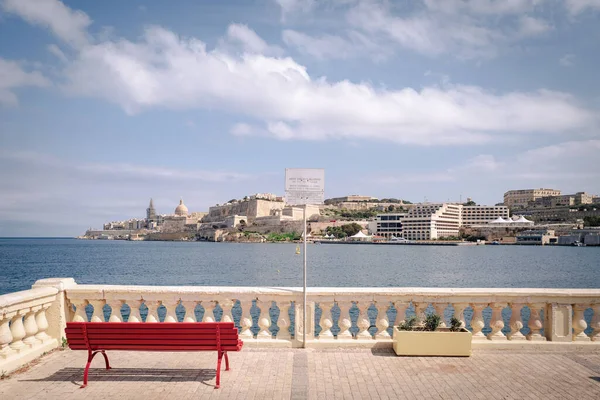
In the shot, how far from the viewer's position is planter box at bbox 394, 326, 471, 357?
6715 mm

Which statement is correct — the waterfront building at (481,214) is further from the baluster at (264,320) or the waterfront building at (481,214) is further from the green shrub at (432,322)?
the baluster at (264,320)

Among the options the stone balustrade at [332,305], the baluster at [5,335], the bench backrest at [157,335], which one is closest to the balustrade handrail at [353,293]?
the stone balustrade at [332,305]

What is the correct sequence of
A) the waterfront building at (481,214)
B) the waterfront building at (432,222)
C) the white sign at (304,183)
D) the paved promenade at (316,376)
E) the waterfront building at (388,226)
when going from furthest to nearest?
the waterfront building at (481,214) < the waterfront building at (388,226) < the waterfront building at (432,222) < the white sign at (304,183) < the paved promenade at (316,376)

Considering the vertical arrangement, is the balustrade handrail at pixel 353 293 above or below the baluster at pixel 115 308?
above

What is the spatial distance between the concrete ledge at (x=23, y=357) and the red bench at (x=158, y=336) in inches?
39.5

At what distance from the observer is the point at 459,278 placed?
5031 cm

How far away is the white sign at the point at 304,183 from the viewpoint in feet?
24.2

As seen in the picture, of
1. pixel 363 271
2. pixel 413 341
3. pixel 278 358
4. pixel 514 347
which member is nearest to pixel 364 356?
pixel 413 341

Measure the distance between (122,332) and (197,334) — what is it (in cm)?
91

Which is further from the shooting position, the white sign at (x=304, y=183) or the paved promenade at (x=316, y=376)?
the white sign at (x=304, y=183)

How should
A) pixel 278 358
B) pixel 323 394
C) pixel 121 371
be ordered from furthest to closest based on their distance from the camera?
pixel 278 358
pixel 121 371
pixel 323 394

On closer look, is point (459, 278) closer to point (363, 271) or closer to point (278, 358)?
point (363, 271)

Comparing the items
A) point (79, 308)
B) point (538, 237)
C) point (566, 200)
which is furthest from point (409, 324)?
point (566, 200)

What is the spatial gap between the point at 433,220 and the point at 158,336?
6037 inches
